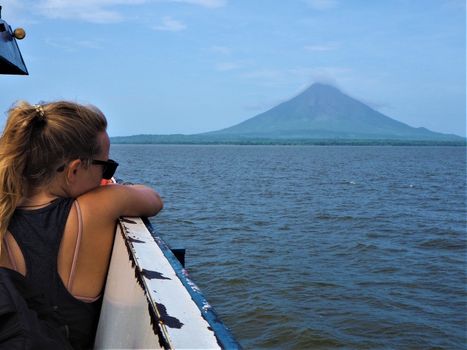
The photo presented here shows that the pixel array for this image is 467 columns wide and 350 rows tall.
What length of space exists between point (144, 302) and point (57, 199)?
56 centimetres

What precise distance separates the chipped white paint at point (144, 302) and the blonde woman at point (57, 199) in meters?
0.13

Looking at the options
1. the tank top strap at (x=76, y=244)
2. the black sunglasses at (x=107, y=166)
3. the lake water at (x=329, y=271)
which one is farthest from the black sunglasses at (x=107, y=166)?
the lake water at (x=329, y=271)

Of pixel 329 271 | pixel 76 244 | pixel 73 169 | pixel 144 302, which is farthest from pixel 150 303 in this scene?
pixel 329 271

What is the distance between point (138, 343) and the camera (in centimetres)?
178

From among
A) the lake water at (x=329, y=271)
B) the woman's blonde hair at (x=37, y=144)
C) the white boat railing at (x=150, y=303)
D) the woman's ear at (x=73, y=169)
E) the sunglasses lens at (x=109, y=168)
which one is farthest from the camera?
the lake water at (x=329, y=271)

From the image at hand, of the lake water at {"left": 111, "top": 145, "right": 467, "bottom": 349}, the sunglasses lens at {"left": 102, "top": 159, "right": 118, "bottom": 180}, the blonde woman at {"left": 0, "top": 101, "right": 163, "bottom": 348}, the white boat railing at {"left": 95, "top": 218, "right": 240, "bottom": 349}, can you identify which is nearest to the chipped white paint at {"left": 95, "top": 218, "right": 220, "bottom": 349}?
the white boat railing at {"left": 95, "top": 218, "right": 240, "bottom": 349}

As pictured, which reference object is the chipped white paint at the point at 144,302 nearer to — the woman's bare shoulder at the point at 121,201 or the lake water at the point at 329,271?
the woman's bare shoulder at the point at 121,201

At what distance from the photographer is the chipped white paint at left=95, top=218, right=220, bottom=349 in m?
1.30

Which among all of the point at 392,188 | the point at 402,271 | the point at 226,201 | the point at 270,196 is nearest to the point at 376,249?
the point at 402,271

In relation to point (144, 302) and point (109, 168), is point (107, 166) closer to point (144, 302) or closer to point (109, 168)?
point (109, 168)

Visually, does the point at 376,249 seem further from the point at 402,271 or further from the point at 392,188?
the point at 392,188

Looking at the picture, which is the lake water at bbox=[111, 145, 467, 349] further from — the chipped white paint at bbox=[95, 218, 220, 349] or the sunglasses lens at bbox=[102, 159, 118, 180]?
the sunglasses lens at bbox=[102, 159, 118, 180]

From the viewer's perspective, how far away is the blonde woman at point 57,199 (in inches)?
74.7

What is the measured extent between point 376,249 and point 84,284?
9249 millimetres
